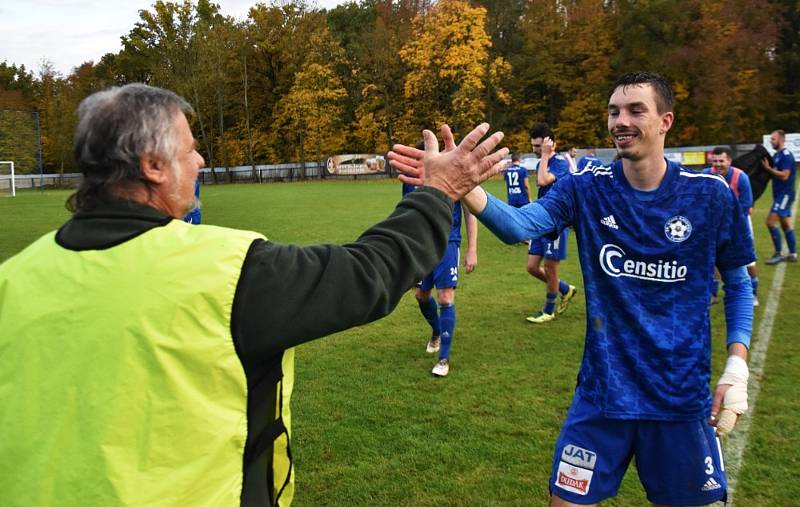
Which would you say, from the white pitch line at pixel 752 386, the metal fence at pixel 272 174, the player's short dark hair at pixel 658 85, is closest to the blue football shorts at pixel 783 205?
the white pitch line at pixel 752 386

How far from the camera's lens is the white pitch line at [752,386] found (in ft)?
14.4

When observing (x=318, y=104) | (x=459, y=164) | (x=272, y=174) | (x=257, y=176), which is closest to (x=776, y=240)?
(x=459, y=164)

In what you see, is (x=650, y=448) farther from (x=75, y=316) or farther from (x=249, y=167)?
(x=249, y=167)

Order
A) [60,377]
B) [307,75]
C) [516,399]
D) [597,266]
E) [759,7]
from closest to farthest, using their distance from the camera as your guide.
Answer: [60,377], [597,266], [516,399], [759,7], [307,75]

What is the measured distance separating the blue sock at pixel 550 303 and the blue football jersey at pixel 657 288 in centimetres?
568

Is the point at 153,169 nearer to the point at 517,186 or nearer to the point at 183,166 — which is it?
the point at 183,166

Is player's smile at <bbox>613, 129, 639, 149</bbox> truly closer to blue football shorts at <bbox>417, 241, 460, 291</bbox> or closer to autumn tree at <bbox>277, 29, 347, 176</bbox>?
blue football shorts at <bbox>417, 241, 460, 291</bbox>

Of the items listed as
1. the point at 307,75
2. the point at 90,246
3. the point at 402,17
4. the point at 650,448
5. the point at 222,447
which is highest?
the point at 402,17

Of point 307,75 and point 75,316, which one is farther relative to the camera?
point 307,75

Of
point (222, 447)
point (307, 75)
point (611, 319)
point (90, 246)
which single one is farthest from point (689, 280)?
point (307, 75)

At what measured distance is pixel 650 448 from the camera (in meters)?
2.74

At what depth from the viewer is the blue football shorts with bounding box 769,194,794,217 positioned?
11.8 m

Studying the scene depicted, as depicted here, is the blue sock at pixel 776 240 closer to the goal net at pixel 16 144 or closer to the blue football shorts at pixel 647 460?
the blue football shorts at pixel 647 460

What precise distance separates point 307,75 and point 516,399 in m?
51.0
